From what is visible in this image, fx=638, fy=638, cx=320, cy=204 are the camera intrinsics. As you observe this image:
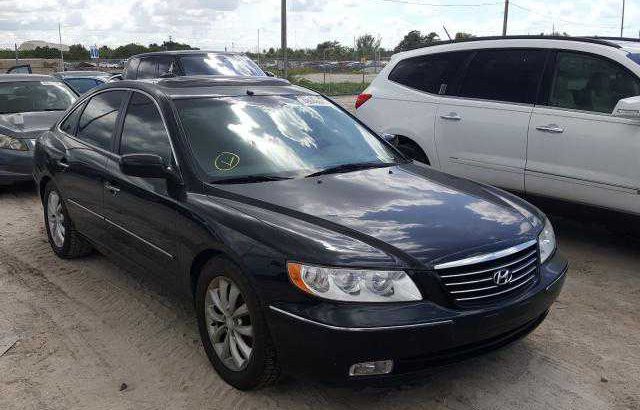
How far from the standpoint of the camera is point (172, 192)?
371 cm

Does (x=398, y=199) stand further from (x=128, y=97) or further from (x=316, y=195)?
(x=128, y=97)

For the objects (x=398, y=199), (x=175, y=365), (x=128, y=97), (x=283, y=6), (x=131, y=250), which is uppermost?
(x=283, y=6)

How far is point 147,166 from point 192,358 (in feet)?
3.73

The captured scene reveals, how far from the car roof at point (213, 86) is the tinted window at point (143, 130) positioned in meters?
0.12

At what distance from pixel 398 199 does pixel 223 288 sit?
1056mm

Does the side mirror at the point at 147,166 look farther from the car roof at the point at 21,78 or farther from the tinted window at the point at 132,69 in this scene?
the tinted window at the point at 132,69

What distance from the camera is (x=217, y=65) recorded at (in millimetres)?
11242

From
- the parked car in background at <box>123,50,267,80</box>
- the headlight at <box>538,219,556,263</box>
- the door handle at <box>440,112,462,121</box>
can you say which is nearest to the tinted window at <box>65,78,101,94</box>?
the parked car in background at <box>123,50,267,80</box>

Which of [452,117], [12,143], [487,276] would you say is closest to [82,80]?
[12,143]

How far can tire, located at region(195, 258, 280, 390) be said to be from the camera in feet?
10.0

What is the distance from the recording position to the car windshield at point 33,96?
356 inches

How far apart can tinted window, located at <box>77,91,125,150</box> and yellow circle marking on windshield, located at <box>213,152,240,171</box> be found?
1.20 m

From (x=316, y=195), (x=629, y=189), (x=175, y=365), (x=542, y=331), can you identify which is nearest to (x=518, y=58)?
(x=629, y=189)

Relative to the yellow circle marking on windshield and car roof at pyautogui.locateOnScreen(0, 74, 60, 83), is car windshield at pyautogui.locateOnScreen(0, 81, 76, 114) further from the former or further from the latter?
the yellow circle marking on windshield
